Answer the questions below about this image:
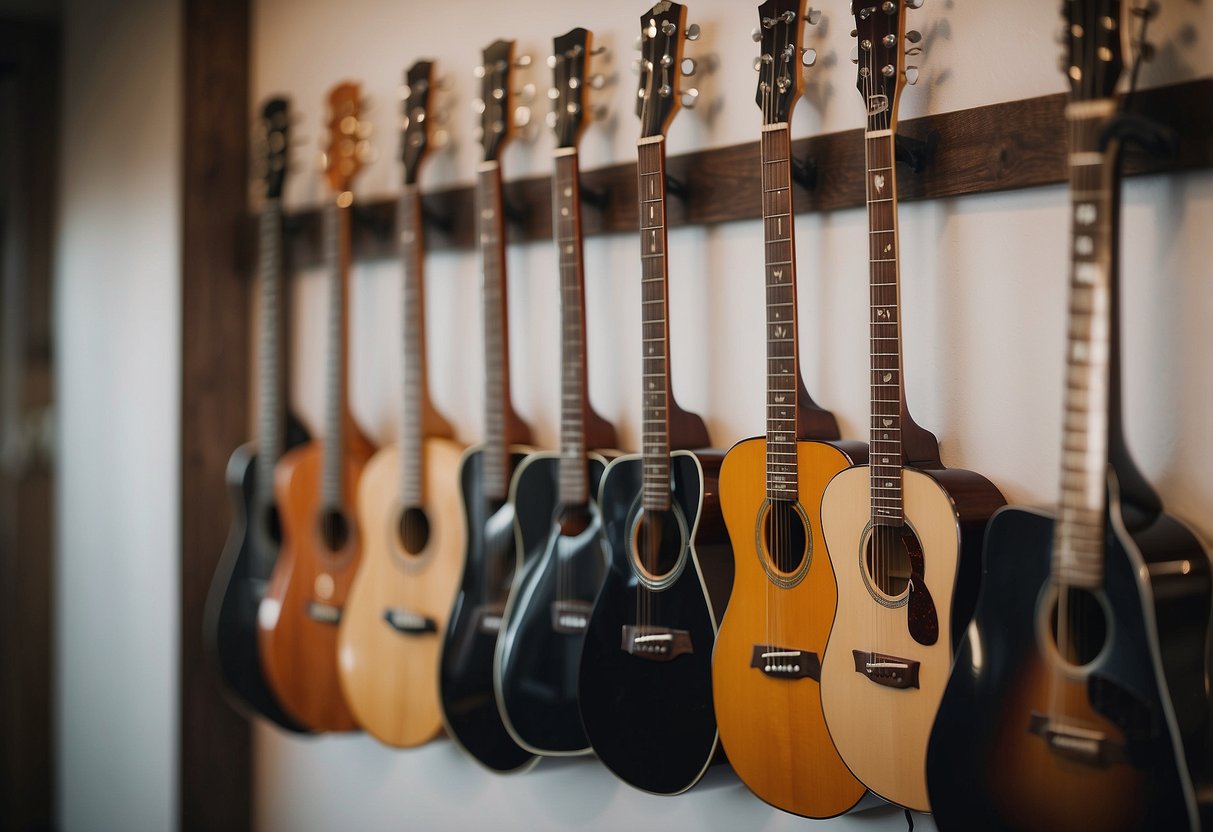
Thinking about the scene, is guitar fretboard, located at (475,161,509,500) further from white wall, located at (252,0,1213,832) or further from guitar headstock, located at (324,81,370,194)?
guitar headstock, located at (324,81,370,194)

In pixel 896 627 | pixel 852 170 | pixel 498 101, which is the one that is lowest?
pixel 896 627

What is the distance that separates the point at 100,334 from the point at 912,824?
2.38 m

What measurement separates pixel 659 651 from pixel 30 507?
7.85 ft

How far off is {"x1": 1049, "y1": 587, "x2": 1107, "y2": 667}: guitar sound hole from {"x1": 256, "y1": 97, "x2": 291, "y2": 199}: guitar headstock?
1.87 metres

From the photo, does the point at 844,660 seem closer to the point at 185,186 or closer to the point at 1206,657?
the point at 1206,657

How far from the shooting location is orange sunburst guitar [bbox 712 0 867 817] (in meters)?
1.44

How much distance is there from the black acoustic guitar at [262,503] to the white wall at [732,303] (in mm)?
121

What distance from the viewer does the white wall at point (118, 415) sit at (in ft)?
8.31

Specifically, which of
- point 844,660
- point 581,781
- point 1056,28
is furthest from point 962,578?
point 581,781

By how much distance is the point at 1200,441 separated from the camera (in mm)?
1293

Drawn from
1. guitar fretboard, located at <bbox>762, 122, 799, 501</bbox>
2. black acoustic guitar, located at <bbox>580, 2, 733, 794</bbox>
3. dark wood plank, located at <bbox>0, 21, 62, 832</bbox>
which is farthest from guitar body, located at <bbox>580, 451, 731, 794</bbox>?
dark wood plank, located at <bbox>0, 21, 62, 832</bbox>

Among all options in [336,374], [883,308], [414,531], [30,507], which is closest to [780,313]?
[883,308]

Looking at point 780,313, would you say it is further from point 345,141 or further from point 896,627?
point 345,141

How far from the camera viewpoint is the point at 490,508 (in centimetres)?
186
